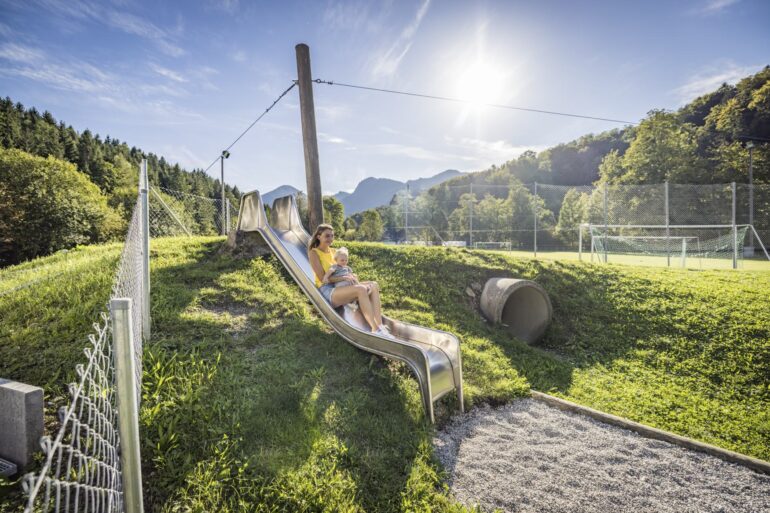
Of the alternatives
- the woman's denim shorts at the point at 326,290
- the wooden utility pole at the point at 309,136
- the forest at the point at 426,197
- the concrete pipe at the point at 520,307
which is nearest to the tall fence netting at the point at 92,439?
the woman's denim shorts at the point at 326,290

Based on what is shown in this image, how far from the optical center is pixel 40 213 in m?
21.1

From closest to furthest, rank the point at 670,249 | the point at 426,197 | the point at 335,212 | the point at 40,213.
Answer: the point at 670,249 < the point at 40,213 < the point at 335,212 < the point at 426,197

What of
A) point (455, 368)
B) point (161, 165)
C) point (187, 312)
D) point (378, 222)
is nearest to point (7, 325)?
point (187, 312)

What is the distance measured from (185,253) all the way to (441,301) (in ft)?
15.9

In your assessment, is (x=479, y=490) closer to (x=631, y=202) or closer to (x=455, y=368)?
(x=455, y=368)

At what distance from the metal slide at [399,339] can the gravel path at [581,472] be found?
1.44 feet

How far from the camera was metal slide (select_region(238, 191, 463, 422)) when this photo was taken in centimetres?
379

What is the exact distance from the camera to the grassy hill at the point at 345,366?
2805mm

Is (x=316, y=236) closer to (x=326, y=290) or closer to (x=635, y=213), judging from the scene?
(x=326, y=290)

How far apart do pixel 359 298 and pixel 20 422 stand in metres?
2.99

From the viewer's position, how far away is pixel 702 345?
611 cm

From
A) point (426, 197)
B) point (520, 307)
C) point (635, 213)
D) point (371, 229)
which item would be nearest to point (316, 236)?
point (520, 307)

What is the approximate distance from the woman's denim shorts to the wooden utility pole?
2.80 m

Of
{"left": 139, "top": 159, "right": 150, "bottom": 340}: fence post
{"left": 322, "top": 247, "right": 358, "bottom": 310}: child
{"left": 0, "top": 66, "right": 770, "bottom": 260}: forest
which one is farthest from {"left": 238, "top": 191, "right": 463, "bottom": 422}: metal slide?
{"left": 0, "top": 66, "right": 770, "bottom": 260}: forest
